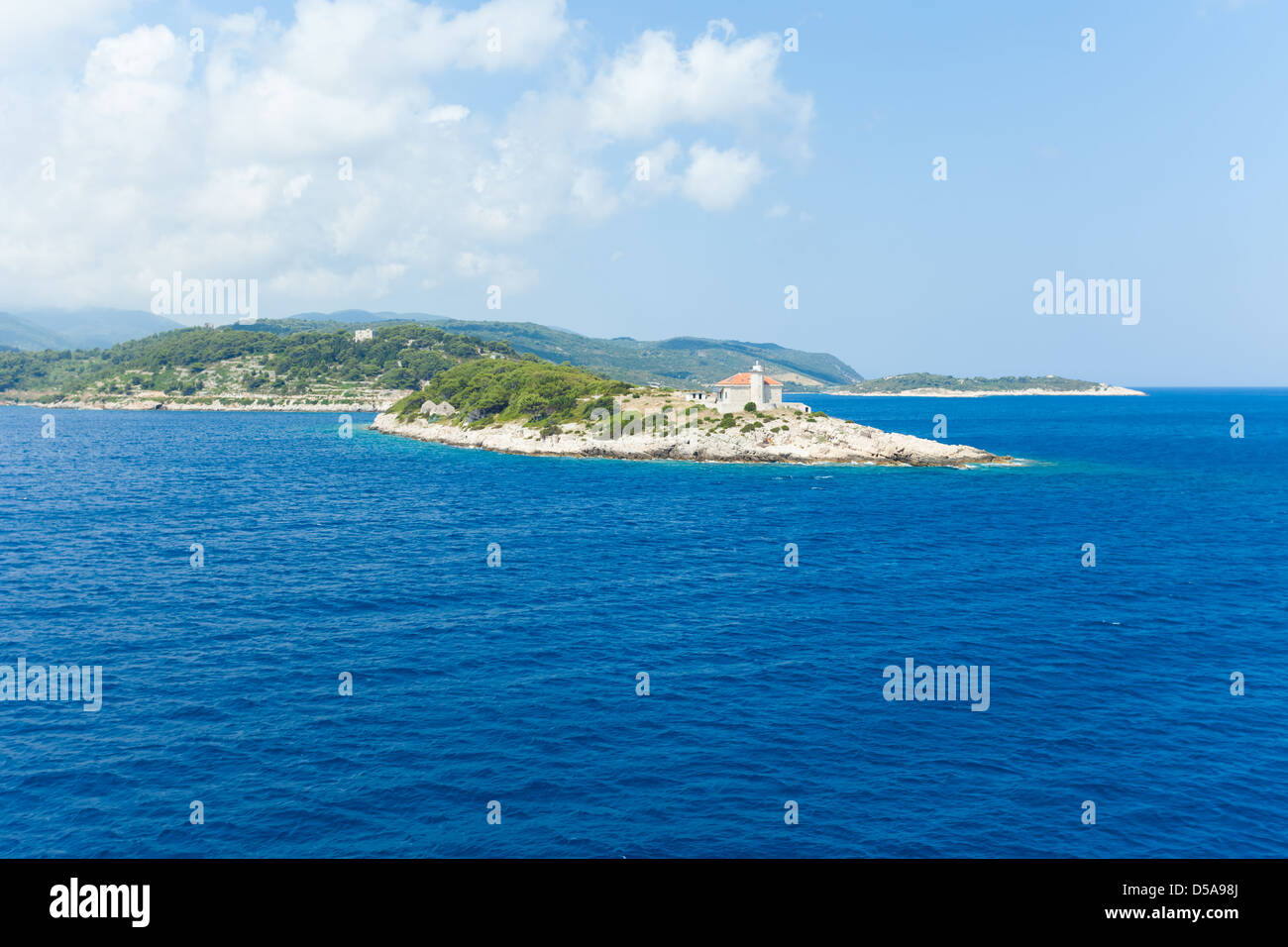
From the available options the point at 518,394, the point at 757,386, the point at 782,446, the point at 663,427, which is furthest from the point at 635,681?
the point at 518,394

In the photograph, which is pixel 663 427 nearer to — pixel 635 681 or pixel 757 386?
pixel 757 386

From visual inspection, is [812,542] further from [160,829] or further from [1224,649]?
[160,829]

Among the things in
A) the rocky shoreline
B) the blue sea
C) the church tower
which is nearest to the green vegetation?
the rocky shoreline

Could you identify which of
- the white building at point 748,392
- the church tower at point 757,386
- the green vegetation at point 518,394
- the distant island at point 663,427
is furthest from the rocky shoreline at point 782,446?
the green vegetation at point 518,394

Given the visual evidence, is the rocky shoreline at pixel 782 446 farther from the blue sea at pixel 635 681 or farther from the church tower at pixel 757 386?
the blue sea at pixel 635 681

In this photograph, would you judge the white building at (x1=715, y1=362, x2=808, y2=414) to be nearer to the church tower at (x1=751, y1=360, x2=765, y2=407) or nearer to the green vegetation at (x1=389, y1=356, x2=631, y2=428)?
the church tower at (x1=751, y1=360, x2=765, y2=407)
